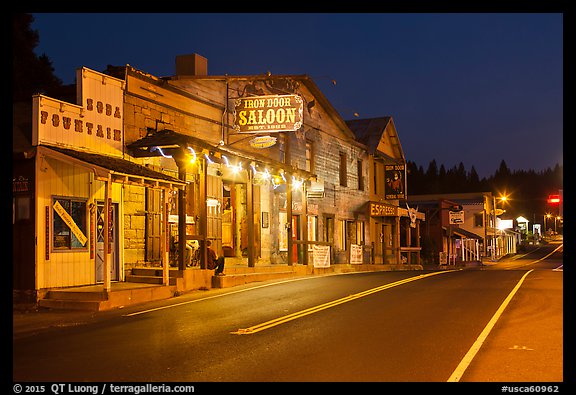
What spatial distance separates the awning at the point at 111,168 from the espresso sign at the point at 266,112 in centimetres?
688

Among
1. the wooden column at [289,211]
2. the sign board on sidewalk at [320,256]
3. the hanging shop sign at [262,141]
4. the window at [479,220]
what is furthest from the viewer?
the window at [479,220]

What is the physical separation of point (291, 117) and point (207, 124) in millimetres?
3080

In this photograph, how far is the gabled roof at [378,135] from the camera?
39344mm

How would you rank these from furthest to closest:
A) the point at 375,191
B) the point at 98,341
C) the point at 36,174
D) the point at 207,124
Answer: the point at 375,191 → the point at 207,124 → the point at 36,174 → the point at 98,341

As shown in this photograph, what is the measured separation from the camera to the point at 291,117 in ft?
77.7

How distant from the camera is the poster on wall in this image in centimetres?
4052

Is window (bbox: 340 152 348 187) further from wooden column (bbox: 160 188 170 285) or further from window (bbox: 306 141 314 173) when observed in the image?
wooden column (bbox: 160 188 170 285)

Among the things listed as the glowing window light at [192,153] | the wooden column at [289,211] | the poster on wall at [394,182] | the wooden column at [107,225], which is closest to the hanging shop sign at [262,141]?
the wooden column at [289,211]

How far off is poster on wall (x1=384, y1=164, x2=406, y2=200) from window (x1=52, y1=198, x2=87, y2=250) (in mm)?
26135

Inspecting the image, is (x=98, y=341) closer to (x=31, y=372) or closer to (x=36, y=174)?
(x=31, y=372)

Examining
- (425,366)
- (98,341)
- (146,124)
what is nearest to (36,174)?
(146,124)

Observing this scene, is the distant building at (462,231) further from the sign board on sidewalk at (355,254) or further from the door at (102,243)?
the door at (102,243)

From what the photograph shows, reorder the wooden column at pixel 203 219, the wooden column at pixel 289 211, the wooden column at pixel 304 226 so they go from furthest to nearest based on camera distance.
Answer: the wooden column at pixel 304 226, the wooden column at pixel 289 211, the wooden column at pixel 203 219

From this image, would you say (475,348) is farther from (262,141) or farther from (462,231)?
(462,231)
